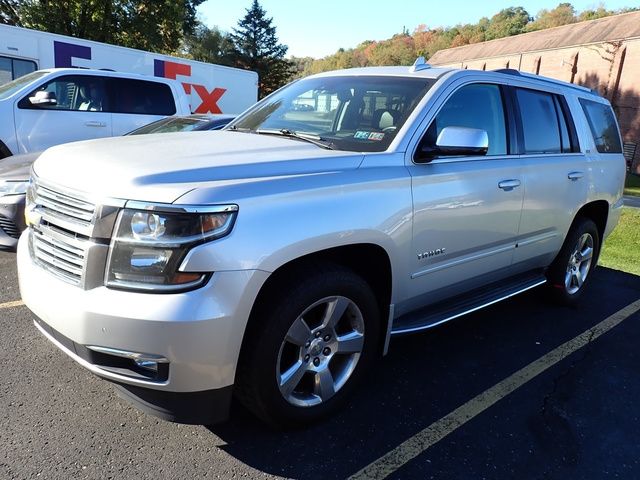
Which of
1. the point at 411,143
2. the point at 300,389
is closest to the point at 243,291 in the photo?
the point at 300,389

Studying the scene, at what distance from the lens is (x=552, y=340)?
13.6 ft

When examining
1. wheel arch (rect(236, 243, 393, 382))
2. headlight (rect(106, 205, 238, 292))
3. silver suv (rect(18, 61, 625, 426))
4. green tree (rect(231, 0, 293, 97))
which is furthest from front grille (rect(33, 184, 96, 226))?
green tree (rect(231, 0, 293, 97))

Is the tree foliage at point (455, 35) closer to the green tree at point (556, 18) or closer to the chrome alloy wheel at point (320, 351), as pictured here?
the green tree at point (556, 18)

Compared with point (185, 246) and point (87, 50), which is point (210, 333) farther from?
point (87, 50)

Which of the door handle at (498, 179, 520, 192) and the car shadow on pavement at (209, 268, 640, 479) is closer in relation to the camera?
the car shadow on pavement at (209, 268, 640, 479)

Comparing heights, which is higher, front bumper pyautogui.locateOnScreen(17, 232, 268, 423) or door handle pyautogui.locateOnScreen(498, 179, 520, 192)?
door handle pyautogui.locateOnScreen(498, 179, 520, 192)

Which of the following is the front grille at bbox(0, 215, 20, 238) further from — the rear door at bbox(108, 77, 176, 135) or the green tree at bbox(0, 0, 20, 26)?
the green tree at bbox(0, 0, 20, 26)

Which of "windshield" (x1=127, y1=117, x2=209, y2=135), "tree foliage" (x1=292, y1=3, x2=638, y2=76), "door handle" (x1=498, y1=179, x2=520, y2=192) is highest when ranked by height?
"tree foliage" (x1=292, y1=3, x2=638, y2=76)

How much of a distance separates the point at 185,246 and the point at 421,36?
107 metres

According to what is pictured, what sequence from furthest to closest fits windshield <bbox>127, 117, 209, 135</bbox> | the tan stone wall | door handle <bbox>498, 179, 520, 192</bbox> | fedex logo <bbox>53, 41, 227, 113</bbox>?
the tan stone wall
fedex logo <bbox>53, 41, 227, 113</bbox>
windshield <bbox>127, 117, 209, 135</bbox>
door handle <bbox>498, 179, 520, 192</bbox>

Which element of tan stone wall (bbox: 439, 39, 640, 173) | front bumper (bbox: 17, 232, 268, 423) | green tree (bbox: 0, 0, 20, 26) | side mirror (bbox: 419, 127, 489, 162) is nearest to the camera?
front bumper (bbox: 17, 232, 268, 423)

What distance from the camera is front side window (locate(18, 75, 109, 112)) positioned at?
734 cm

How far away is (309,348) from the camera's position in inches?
104

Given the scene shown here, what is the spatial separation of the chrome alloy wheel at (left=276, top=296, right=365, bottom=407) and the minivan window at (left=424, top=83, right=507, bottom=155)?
1.21 m
